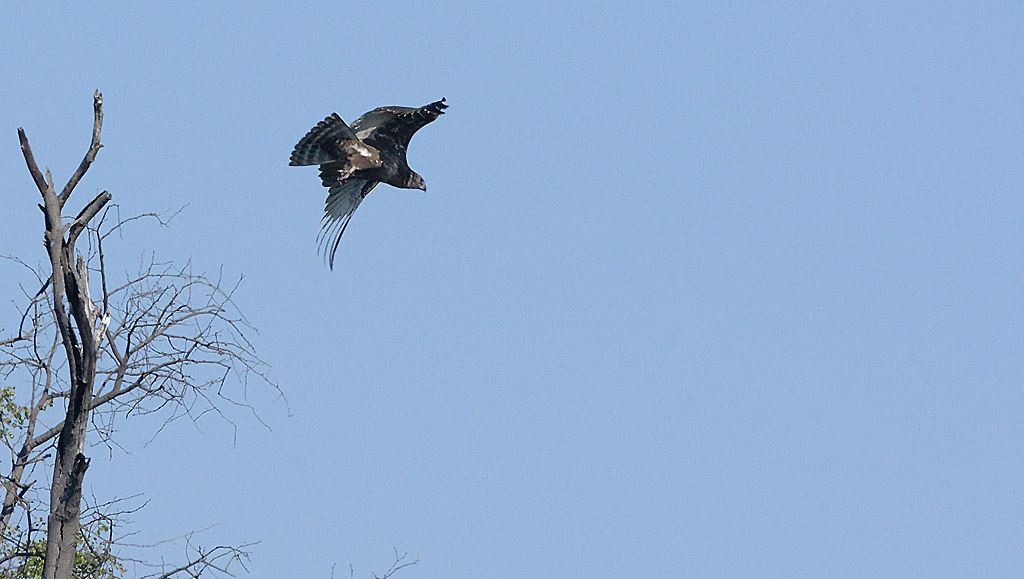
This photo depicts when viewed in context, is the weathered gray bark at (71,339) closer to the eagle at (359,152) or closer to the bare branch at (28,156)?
the bare branch at (28,156)

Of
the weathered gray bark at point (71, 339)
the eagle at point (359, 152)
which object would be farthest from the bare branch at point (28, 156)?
the eagle at point (359, 152)

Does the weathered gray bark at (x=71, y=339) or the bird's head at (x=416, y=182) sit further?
the bird's head at (x=416, y=182)

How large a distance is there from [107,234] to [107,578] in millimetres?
7300

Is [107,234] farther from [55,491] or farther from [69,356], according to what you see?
[55,491]

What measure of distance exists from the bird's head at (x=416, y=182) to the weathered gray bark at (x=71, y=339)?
26.2 ft

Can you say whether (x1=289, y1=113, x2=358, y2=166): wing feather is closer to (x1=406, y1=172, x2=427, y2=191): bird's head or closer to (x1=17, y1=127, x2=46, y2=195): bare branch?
(x1=406, y1=172, x2=427, y2=191): bird's head

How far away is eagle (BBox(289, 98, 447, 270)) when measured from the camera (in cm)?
1623

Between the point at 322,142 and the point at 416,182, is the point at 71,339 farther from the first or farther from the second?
the point at 416,182

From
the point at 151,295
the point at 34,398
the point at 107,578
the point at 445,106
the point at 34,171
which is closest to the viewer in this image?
the point at 34,171

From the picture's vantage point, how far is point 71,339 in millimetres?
9430

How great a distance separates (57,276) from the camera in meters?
9.41

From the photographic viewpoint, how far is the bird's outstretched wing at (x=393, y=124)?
54.7 feet

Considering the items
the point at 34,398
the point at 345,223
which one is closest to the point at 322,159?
the point at 345,223

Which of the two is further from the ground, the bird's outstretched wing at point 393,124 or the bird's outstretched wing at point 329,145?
the bird's outstretched wing at point 393,124
